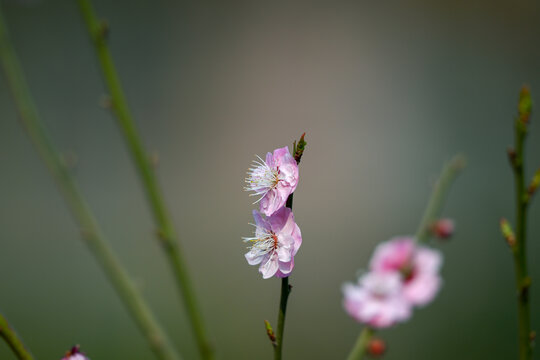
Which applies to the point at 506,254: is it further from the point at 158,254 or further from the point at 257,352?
the point at 158,254

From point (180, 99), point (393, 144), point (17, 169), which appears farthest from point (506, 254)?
point (17, 169)

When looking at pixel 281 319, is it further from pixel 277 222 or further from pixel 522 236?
pixel 522 236

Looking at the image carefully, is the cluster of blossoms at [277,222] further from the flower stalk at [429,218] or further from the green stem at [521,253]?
the green stem at [521,253]

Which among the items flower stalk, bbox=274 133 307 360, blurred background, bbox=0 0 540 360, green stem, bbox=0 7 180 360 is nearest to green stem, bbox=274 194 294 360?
flower stalk, bbox=274 133 307 360

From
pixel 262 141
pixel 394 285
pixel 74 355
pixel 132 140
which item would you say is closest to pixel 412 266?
pixel 394 285

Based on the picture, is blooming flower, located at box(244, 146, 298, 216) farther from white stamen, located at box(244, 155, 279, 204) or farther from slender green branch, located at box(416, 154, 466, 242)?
slender green branch, located at box(416, 154, 466, 242)

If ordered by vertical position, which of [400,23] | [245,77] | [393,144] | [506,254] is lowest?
[506,254]
